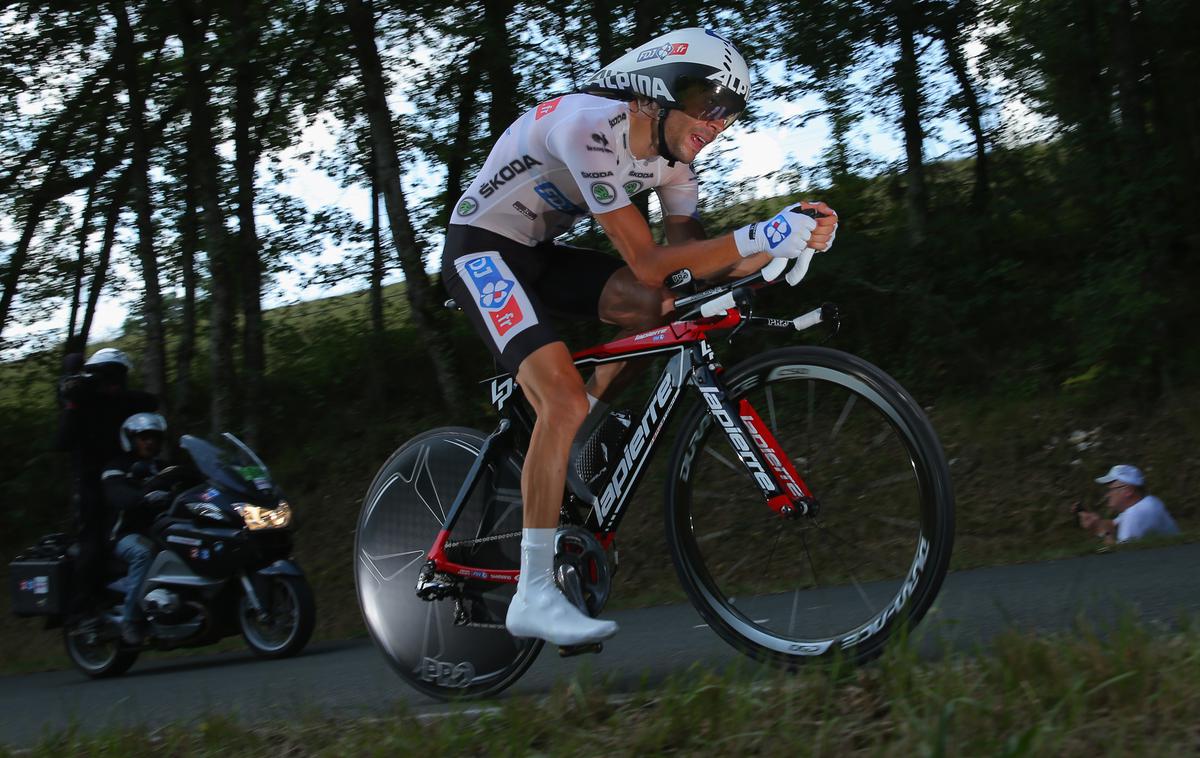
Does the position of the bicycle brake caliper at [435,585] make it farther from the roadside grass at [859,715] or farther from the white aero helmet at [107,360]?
the white aero helmet at [107,360]

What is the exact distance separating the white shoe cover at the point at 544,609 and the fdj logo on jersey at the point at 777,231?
1121 mm

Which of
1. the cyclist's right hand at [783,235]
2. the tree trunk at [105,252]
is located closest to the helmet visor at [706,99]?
the cyclist's right hand at [783,235]

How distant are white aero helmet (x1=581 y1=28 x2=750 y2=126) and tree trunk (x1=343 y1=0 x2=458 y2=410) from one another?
8.66 metres

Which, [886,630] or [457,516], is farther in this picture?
[457,516]

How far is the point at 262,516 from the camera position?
7.64m

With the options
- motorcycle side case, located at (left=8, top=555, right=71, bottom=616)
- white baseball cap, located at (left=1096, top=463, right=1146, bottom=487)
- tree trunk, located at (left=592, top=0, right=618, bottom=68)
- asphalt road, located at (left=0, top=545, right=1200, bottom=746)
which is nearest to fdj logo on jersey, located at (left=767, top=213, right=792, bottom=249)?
asphalt road, located at (left=0, top=545, right=1200, bottom=746)

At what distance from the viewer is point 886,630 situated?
316 centimetres

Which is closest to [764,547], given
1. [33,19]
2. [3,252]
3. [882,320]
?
[882,320]

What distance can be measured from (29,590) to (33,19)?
8481 mm

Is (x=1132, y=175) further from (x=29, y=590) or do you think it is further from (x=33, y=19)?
(x=33, y=19)

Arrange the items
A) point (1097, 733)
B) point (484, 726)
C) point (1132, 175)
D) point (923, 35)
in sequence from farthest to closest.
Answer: point (923, 35), point (1132, 175), point (484, 726), point (1097, 733)

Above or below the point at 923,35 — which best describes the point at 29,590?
below

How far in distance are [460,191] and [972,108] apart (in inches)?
223

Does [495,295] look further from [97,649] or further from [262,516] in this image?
[97,649]
